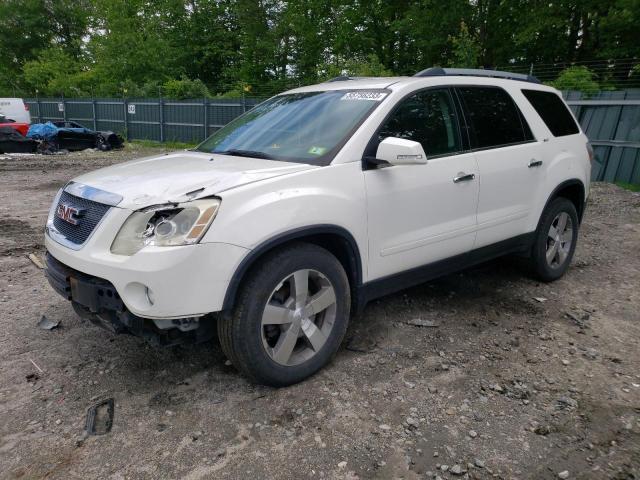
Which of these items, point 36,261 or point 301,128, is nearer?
point 301,128

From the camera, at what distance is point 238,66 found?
35375 mm

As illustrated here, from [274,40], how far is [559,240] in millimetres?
30331

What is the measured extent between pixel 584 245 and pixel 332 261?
4549mm

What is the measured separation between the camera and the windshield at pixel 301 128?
3225 mm

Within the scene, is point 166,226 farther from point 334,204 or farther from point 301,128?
point 301,128

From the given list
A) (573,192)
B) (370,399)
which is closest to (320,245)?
(370,399)

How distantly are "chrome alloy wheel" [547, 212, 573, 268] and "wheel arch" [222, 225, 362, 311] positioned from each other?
2363mm

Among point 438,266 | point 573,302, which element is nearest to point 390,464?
point 438,266

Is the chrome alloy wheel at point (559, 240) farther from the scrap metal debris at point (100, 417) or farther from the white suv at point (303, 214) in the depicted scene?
the scrap metal debris at point (100, 417)

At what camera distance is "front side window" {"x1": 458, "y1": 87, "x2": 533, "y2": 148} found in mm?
3875

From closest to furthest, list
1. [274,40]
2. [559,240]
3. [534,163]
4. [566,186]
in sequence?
[534,163]
[566,186]
[559,240]
[274,40]

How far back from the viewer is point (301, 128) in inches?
138

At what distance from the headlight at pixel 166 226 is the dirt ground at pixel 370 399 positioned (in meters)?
0.95

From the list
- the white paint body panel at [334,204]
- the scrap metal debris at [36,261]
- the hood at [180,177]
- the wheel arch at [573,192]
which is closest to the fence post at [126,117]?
the scrap metal debris at [36,261]
